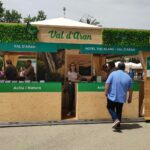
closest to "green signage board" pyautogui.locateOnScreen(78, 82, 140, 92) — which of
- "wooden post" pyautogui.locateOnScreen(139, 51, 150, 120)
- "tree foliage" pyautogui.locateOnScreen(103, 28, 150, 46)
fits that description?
"wooden post" pyautogui.locateOnScreen(139, 51, 150, 120)

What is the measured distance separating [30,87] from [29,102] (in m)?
0.41

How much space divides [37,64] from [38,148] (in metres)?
7.30

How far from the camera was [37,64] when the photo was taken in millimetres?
15359

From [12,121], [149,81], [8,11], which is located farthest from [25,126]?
[8,11]

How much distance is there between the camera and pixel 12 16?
7275 centimetres

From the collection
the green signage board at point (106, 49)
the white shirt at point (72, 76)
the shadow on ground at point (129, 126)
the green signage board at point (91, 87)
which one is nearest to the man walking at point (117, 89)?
the shadow on ground at point (129, 126)

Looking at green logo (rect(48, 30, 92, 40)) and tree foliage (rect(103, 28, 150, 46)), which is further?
tree foliage (rect(103, 28, 150, 46))

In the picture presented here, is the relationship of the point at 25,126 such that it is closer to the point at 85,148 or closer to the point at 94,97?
the point at 94,97

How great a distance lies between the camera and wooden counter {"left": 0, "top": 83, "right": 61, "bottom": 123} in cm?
1116

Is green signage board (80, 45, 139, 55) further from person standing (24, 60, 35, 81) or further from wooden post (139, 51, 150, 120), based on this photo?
person standing (24, 60, 35, 81)

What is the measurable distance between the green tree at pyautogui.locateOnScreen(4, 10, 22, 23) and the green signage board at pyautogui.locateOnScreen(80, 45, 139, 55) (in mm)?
59431

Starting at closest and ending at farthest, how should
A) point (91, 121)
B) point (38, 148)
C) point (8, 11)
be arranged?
point (38, 148) → point (91, 121) → point (8, 11)

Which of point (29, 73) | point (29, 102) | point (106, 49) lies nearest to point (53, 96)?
point (29, 102)

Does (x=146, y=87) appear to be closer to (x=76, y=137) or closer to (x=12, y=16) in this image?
(x=76, y=137)
